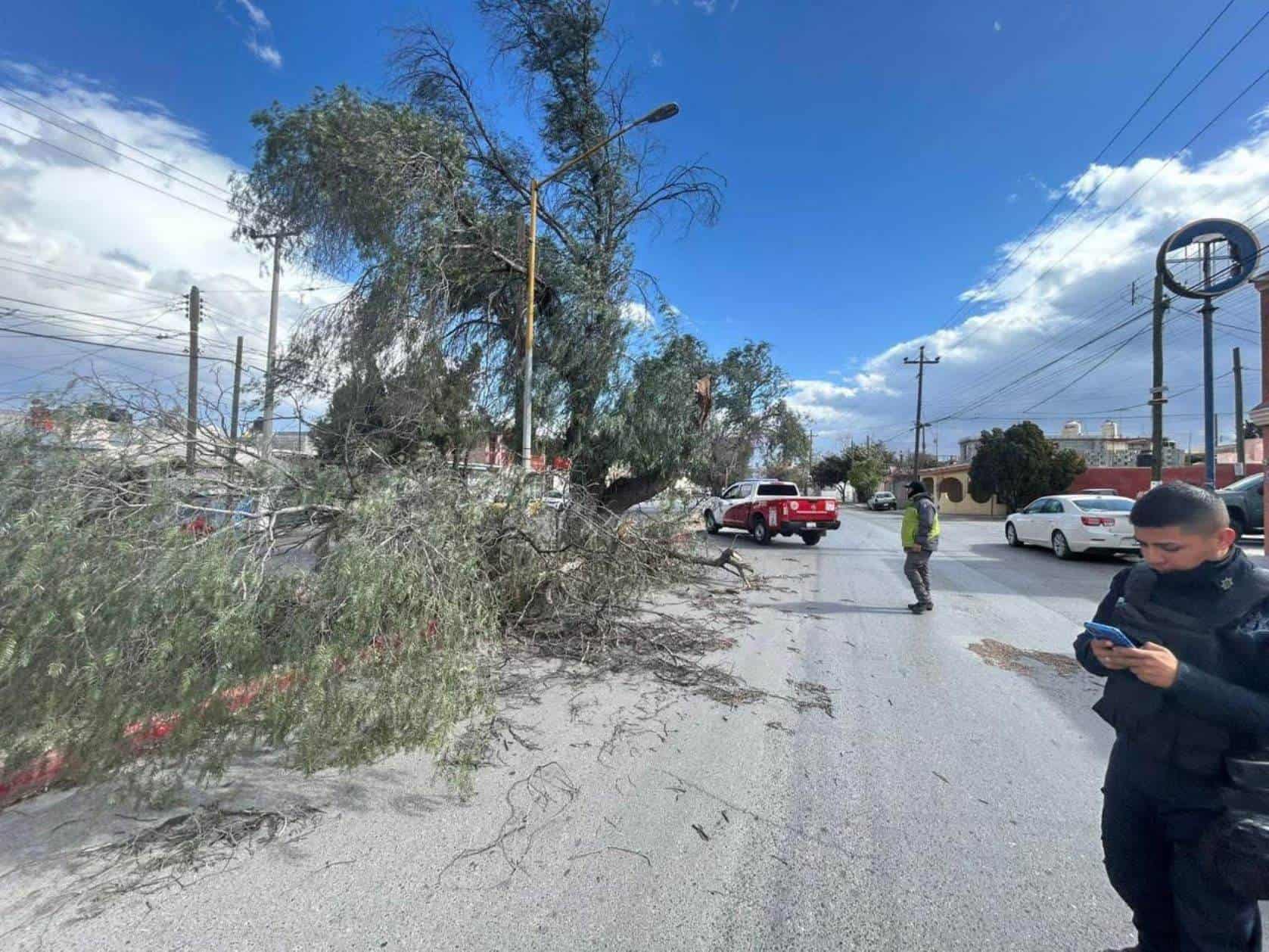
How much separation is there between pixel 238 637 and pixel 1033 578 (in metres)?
12.6

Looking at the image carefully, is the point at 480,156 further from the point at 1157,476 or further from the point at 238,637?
the point at 1157,476

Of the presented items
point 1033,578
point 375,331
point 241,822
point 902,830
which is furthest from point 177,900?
point 1033,578

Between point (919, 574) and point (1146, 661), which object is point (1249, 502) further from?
point (1146, 661)

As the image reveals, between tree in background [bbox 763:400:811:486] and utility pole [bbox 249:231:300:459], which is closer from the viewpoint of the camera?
utility pole [bbox 249:231:300:459]

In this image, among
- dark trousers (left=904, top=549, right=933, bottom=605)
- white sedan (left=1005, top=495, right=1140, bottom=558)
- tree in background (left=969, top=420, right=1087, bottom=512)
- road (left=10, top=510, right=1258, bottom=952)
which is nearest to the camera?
road (left=10, top=510, right=1258, bottom=952)

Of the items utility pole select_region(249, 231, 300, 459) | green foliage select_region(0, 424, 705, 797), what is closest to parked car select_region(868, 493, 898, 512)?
utility pole select_region(249, 231, 300, 459)

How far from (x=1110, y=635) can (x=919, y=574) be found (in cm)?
700

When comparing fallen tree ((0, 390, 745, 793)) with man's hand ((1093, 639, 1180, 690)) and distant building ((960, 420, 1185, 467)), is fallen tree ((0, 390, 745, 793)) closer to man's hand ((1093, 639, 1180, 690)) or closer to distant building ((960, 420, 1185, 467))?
man's hand ((1093, 639, 1180, 690))

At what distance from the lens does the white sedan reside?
42.6 ft

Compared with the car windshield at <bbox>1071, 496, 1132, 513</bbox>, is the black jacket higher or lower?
lower

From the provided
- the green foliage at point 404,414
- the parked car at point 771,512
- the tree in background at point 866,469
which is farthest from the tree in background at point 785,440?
the tree in background at point 866,469

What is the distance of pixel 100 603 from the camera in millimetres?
3025

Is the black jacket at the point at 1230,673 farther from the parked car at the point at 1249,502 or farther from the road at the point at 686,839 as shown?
the parked car at the point at 1249,502

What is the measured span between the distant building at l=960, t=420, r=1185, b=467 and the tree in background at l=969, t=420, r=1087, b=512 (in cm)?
1268
